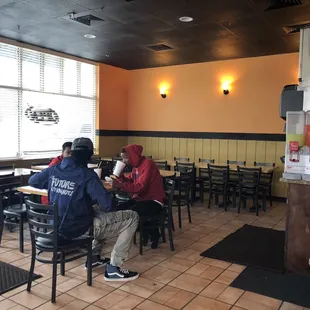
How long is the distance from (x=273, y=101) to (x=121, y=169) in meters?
4.64

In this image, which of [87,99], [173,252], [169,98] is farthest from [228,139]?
[173,252]

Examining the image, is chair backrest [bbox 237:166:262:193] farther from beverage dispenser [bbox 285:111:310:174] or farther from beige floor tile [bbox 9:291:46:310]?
beige floor tile [bbox 9:291:46:310]

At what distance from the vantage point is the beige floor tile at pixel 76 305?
114 inches

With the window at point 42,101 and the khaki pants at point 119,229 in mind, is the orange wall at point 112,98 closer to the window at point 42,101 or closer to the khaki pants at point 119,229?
the window at point 42,101

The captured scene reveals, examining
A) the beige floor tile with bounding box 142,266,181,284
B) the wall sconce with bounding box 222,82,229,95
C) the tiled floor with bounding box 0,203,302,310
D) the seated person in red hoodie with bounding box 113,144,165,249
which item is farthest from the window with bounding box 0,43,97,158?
the beige floor tile with bounding box 142,266,181,284

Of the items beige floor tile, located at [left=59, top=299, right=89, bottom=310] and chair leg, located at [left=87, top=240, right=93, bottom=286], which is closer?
beige floor tile, located at [left=59, top=299, right=89, bottom=310]

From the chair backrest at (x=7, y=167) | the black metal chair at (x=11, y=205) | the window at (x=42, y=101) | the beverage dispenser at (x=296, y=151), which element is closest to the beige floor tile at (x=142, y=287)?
the black metal chair at (x=11, y=205)

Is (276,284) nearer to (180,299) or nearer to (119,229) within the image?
(180,299)

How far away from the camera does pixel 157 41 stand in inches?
254

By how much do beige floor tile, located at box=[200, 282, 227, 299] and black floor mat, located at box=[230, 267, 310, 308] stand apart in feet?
0.42

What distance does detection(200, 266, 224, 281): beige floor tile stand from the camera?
3.56 meters

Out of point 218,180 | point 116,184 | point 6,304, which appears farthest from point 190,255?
point 218,180

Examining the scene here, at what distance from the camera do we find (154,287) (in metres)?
3.31

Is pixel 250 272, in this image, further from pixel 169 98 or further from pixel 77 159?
pixel 169 98
